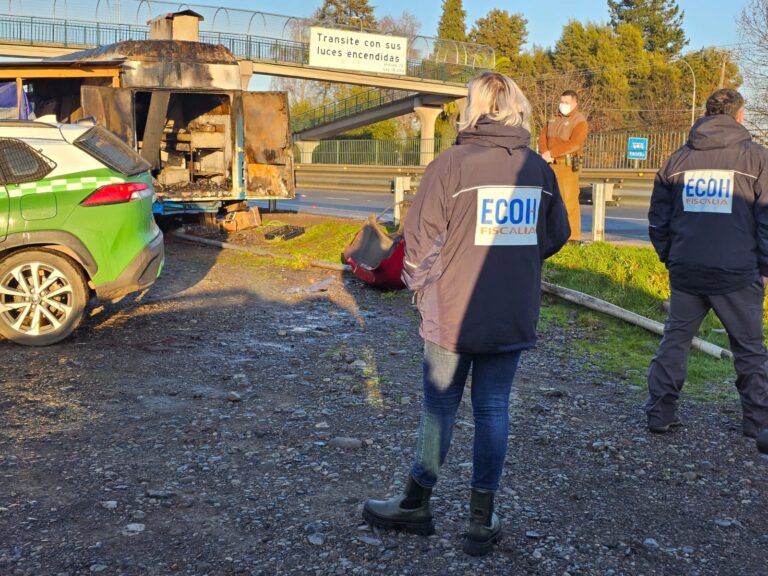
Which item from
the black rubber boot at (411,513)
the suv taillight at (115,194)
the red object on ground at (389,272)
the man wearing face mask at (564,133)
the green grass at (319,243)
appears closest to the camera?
the black rubber boot at (411,513)

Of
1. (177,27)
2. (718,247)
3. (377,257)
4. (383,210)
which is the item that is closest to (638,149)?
(383,210)

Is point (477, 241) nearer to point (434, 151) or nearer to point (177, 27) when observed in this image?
point (177, 27)

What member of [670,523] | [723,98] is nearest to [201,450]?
[670,523]

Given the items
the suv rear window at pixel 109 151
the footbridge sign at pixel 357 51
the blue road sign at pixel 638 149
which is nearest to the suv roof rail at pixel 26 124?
the suv rear window at pixel 109 151

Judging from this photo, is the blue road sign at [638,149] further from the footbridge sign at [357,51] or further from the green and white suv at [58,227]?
the green and white suv at [58,227]

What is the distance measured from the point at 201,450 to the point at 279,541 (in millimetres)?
1249

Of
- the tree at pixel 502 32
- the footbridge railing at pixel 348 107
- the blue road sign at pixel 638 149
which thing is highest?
the tree at pixel 502 32

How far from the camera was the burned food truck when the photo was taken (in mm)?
13812

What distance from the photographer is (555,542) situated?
379 cm

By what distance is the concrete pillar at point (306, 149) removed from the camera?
2083 inches

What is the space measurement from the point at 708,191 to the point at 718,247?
34cm

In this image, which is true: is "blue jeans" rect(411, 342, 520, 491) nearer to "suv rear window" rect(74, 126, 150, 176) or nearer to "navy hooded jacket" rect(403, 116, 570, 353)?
"navy hooded jacket" rect(403, 116, 570, 353)

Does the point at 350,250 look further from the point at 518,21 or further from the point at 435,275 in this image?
the point at 518,21

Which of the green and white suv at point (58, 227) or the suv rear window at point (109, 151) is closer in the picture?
the green and white suv at point (58, 227)
